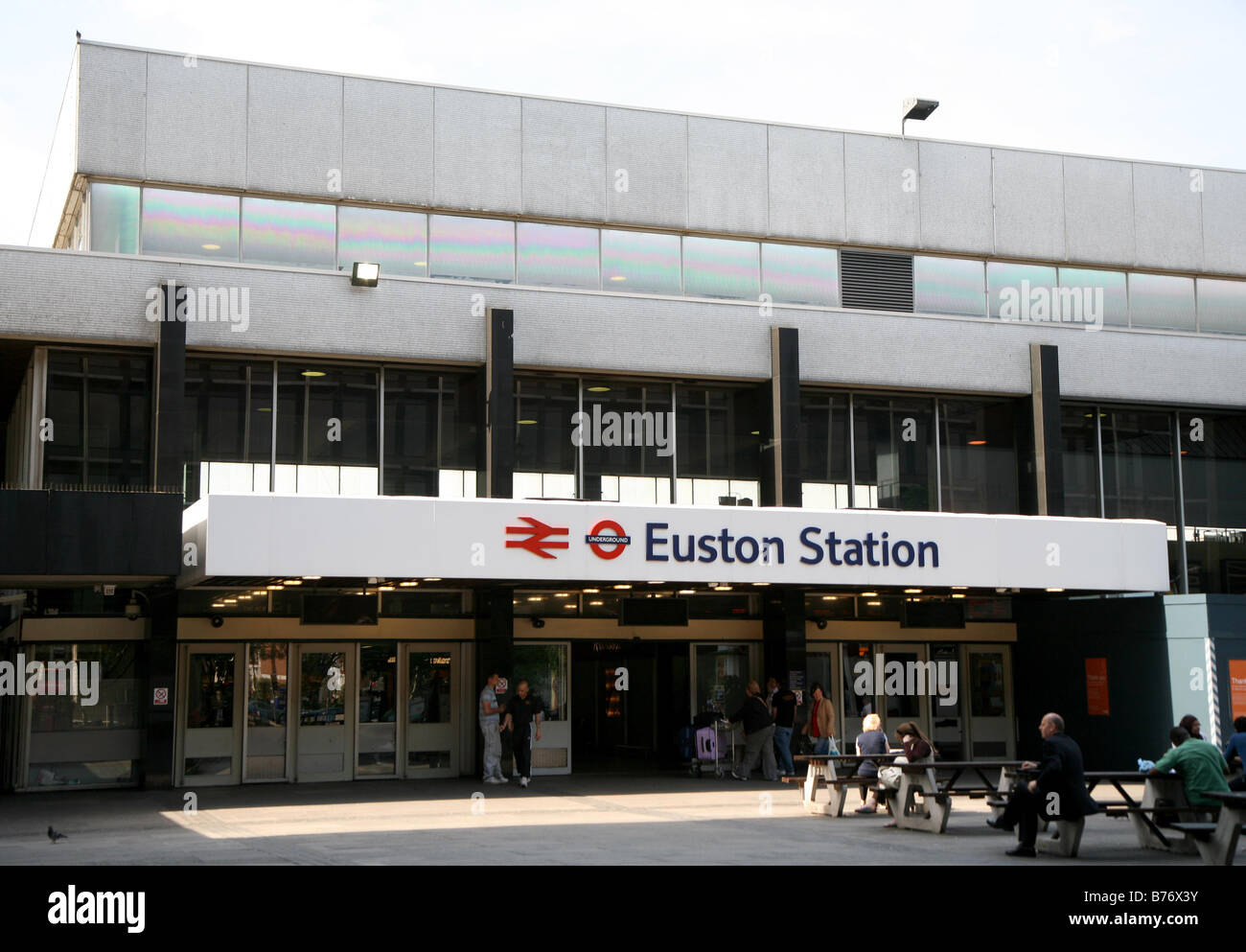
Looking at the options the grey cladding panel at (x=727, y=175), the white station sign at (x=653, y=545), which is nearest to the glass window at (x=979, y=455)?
the white station sign at (x=653, y=545)

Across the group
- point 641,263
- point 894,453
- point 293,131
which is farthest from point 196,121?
point 894,453

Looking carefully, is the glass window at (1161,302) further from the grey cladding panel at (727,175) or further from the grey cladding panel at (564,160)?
the grey cladding panel at (564,160)

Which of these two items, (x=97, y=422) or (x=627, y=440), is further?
(x=627, y=440)

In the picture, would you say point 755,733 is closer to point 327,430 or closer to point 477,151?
point 327,430

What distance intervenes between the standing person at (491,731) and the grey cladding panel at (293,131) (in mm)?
8756

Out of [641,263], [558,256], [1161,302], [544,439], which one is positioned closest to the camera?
[544,439]

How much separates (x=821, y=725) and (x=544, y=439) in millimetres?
6737

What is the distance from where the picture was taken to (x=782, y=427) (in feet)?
79.2

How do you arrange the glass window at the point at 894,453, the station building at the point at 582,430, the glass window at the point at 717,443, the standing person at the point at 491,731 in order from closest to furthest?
the station building at the point at 582,430
the standing person at the point at 491,731
the glass window at the point at 717,443
the glass window at the point at 894,453

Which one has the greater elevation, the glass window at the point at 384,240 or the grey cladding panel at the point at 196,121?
the grey cladding panel at the point at 196,121

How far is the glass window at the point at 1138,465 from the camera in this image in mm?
26750

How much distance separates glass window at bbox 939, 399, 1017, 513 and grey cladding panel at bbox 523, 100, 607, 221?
25.8 ft

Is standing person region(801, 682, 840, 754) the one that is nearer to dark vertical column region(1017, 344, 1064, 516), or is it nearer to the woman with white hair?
the woman with white hair
